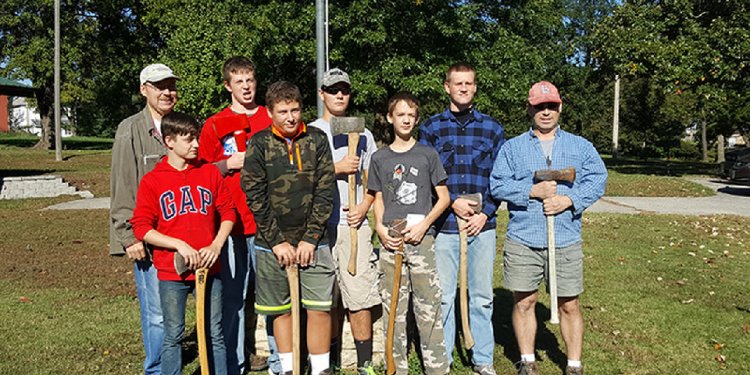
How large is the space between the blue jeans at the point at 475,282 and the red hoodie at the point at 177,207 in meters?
1.60

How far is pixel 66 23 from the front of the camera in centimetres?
3831

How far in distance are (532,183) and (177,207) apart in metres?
2.47

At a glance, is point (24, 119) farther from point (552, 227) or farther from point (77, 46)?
point (552, 227)

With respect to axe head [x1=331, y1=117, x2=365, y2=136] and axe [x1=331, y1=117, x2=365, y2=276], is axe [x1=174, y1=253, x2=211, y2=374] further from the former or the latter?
axe head [x1=331, y1=117, x2=365, y2=136]

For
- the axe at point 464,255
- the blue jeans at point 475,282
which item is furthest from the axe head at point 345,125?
the blue jeans at point 475,282

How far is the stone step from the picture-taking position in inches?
690

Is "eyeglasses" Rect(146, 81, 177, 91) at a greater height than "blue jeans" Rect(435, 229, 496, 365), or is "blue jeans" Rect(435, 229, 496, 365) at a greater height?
"eyeglasses" Rect(146, 81, 177, 91)

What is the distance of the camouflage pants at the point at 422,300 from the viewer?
4.50 m

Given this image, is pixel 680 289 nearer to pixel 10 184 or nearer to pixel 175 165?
pixel 175 165

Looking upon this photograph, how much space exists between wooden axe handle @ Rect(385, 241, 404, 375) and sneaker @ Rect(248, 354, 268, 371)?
1137 mm

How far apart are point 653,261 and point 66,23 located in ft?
126

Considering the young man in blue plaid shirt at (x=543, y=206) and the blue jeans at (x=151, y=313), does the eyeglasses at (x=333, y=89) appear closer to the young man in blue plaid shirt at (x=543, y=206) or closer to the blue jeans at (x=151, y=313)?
the young man in blue plaid shirt at (x=543, y=206)

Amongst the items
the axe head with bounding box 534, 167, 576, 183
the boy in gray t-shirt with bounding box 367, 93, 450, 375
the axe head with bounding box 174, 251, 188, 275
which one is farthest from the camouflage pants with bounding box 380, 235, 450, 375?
the axe head with bounding box 174, 251, 188, 275

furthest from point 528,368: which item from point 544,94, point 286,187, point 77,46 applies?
point 77,46
